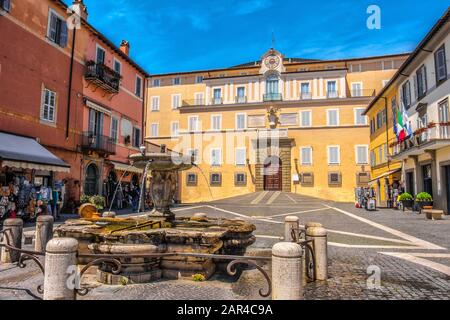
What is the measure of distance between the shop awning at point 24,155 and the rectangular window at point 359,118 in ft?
97.6

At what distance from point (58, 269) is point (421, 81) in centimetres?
2345

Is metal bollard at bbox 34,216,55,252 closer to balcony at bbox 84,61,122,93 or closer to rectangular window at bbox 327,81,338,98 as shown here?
balcony at bbox 84,61,122,93

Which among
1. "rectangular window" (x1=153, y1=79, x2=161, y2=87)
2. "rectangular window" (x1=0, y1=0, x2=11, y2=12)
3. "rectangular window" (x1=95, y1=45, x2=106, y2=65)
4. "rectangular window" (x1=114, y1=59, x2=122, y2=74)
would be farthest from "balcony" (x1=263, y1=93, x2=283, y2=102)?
"rectangular window" (x1=0, y1=0, x2=11, y2=12)

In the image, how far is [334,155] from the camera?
1375 inches

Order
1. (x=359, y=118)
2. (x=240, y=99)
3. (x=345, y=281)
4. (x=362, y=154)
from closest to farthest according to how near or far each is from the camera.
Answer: (x=345, y=281)
(x=362, y=154)
(x=359, y=118)
(x=240, y=99)

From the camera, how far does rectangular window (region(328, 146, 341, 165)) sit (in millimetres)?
34719

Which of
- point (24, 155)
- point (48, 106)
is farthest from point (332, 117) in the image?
point (24, 155)

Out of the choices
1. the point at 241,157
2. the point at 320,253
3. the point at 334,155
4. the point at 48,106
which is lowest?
the point at 320,253

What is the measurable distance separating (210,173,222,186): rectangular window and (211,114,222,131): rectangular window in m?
5.53

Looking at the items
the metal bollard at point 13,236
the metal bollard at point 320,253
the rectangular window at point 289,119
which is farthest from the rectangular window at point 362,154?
the metal bollard at point 13,236

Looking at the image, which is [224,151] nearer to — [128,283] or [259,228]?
[259,228]

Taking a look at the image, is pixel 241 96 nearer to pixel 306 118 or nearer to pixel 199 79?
pixel 199 79

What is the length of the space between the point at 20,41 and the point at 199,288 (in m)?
15.9

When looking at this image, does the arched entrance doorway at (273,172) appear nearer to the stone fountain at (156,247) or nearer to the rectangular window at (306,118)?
the rectangular window at (306,118)
